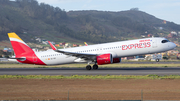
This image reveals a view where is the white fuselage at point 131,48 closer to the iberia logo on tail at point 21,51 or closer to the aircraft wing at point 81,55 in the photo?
the aircraft wing at point 81,55

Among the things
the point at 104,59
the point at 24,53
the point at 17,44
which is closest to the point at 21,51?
the point at 24,53

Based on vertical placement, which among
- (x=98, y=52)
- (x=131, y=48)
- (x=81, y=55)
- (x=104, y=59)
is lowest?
(x=104, y=59)

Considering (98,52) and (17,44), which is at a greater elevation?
(17,44)

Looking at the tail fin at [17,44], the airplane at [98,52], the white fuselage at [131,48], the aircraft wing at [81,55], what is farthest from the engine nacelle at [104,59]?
the tail fin at [17,44]

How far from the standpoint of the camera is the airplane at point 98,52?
37875 mm

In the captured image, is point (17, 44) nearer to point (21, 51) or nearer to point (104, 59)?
point (21, 51)

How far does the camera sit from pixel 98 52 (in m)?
40.0

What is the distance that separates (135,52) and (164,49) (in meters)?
4.84

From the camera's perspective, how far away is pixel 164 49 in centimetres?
3834

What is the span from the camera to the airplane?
37.9 metres

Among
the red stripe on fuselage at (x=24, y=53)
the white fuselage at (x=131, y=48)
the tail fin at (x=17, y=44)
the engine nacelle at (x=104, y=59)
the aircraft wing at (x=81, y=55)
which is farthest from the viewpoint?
the red stripe on fuselage at (x=24, y=53)

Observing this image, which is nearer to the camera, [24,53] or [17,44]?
[17,44]

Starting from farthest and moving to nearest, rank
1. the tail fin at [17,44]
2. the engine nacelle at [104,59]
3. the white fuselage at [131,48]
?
1. the tail fin at [17,44]
2. the white fuselage at [131,48]
3. the engine nacelle at [104,59]

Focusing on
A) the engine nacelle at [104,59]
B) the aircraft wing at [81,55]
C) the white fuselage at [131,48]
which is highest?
the white fuselage at [131,48]
